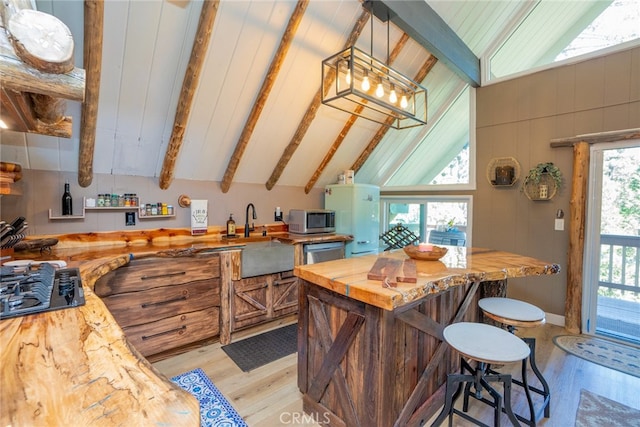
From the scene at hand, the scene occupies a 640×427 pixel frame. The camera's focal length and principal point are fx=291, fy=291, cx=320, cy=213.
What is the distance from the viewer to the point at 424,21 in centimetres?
287

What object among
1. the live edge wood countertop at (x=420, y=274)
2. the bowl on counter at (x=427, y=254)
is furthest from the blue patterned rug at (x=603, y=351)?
the bowl on counter at (x=427, y=254)

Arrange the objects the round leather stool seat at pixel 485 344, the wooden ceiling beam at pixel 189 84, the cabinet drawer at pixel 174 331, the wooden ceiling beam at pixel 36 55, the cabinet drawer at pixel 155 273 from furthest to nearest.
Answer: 1. the cabinet drawer at pixel 174 331
2. the cabinet drawer at pixel 155 273
3. the wooden ceiling beam at pixel 189 84
4. the round leather stool seat at pixel 485 344
5. the wooden ceiling beam at pixel 36 55

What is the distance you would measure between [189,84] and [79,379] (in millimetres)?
2373

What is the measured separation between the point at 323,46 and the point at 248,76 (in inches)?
33.4

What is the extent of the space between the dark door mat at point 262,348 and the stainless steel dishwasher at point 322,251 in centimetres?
86

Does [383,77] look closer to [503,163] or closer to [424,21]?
[424,21]

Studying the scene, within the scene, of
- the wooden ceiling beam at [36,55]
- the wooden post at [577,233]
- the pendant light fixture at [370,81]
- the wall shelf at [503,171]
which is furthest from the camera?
the wall shelf at [503,171]

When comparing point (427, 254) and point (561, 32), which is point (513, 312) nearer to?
point (427, 254)

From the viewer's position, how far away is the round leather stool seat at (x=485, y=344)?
1386 mm

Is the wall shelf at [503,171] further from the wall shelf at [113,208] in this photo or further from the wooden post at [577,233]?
the wall shelf at [113,208]

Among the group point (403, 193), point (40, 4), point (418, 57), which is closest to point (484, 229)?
point (403, 193)

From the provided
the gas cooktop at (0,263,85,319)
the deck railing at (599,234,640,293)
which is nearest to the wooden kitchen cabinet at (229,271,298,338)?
the gas cooktop at (0,263,85,319)

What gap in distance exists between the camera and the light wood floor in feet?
6.34

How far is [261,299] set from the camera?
3.13 metres
